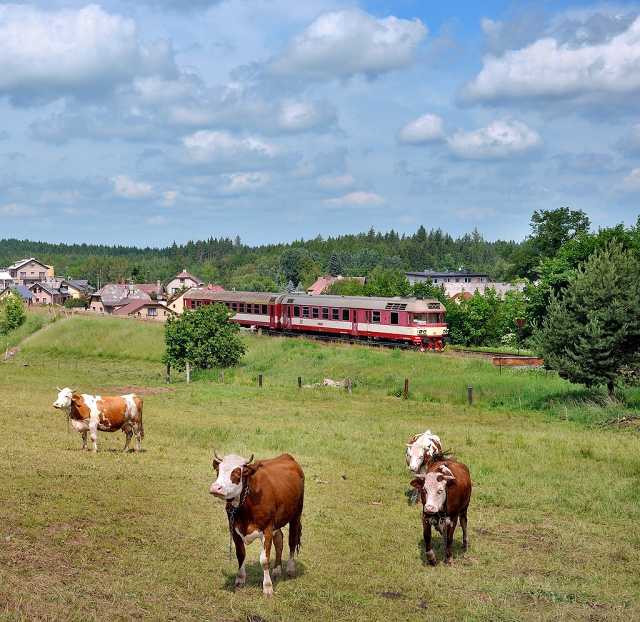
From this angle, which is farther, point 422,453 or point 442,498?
point 422,453

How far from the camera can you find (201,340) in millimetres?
49594

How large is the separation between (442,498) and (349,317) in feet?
135

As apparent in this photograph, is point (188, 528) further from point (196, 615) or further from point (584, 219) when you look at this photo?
point (584, 219)

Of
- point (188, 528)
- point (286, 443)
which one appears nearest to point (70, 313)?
point (286, 443)

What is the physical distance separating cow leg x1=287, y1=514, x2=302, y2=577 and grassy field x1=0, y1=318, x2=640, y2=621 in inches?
7.8

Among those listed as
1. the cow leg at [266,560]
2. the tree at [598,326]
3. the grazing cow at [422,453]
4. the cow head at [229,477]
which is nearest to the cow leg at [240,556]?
the cow leg at [266,560]

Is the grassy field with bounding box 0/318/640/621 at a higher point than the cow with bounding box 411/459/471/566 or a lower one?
lower

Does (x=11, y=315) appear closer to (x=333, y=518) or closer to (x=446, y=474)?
(x=333, y=518)

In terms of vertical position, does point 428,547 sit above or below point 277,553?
below

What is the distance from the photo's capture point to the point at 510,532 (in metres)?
14.5

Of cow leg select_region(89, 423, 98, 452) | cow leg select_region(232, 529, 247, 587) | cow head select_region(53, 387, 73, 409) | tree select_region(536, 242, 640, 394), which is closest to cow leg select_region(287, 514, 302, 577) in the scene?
cow leg select_region(232, 529, 247, 587)

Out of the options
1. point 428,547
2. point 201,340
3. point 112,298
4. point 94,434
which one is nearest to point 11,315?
point 112,298

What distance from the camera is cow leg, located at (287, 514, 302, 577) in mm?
11430

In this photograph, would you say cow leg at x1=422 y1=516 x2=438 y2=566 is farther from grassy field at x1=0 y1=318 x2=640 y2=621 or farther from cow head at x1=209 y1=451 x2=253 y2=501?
cow head at x1=209 y1=451 x2=253 y2=501
